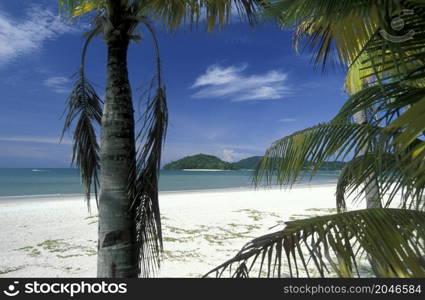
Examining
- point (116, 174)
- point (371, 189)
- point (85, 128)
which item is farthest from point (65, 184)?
point (371, 189)

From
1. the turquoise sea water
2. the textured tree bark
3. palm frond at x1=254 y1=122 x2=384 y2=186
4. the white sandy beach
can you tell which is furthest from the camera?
the turquoise sea water

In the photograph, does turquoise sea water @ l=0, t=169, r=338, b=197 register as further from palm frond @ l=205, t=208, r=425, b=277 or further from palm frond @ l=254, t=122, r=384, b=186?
palm frond @ l=205, t=208, r=425, b=277

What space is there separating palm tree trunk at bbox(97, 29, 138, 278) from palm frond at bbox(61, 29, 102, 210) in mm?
853

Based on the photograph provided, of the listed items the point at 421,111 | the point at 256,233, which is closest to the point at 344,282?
the point at 421,111

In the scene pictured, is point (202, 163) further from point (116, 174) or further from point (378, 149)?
point (378, 149)

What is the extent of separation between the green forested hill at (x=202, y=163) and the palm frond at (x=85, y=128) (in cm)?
8509

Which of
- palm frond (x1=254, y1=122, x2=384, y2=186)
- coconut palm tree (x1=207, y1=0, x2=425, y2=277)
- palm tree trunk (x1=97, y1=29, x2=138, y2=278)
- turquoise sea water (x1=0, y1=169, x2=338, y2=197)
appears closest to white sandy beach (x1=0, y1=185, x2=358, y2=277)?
palm frond (x1=254, y1=122, x2=384, y2=186)

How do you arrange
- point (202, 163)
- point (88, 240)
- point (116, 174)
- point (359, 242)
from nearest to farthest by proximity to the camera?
point (359, 242), point (116, 174), point (88, 240), point (202, 163)

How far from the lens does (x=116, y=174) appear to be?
2.38 metres

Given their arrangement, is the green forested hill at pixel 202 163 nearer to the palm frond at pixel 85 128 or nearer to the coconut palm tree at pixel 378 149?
the palm frond at pixel 85 128

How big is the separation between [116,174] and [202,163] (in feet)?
300

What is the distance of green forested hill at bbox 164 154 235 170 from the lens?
91188 millimetres

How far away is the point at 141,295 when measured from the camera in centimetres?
182

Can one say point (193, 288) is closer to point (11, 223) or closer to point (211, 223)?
point (211, 223)
